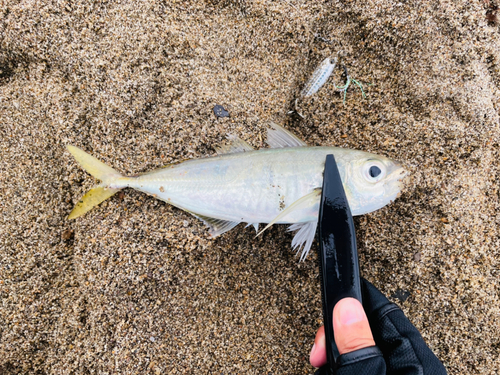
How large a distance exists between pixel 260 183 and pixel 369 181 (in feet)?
2.08

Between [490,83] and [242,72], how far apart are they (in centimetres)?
176

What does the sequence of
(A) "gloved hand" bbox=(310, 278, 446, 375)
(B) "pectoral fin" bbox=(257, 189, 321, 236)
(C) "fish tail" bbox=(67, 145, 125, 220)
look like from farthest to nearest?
(C) "fish tail" bbox=(67, 145, 125, 220), (B) "pectoral fin" bbox=(257, 189, 321, 236), (A) "gloved hand" bbox=(310, 278, 446, 375)

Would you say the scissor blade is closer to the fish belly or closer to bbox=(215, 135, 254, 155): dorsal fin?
the fish belly

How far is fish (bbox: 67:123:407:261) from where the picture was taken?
1.70 meters

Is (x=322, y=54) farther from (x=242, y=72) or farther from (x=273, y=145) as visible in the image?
(x=273, y=145)

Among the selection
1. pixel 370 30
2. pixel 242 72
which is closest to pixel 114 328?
pixel 242 72

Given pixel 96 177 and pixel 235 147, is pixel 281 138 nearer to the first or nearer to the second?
pixel 235 147

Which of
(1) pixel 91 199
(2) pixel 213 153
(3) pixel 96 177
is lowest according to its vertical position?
(1) pixel 91 199

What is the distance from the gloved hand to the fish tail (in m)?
1.50

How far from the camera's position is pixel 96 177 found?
6.06 ft

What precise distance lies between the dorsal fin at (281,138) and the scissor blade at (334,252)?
1.06 ft

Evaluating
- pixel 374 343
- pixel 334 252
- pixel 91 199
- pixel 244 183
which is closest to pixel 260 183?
pixel 244 183

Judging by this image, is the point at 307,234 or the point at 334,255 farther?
the point at 307,234

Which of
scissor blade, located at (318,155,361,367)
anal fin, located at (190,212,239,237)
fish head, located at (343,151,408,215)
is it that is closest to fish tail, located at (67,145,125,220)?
anal fin, located at (190,212,239,237)
